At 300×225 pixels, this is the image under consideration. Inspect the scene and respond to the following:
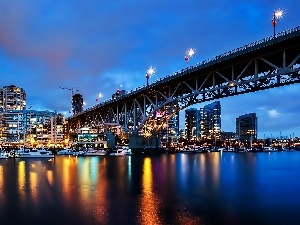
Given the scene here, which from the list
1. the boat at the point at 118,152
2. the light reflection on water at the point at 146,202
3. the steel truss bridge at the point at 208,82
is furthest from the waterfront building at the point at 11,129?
the light reflection on water at the point at 146,202

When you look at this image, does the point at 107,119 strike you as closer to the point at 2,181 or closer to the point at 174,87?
the point at 174,87

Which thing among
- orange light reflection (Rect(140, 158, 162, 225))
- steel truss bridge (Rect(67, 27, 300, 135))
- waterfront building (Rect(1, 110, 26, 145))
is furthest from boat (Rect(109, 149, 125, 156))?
waterfront building (Rect(1, 110, 26, 145))

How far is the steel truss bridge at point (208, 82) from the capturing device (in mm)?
50656

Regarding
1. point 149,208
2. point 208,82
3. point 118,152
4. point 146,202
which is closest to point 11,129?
point 118,152

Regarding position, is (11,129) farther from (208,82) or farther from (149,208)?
(149,208)

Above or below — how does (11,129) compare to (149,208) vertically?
above

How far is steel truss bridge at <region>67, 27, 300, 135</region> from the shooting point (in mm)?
50656

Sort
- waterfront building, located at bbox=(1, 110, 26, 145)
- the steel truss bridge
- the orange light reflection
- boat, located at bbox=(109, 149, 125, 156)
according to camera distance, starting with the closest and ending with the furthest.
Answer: the orange light reflection < the steel truss bridge < boat, located at bbox=(109, 149, 125, 156) < waterfront building, located at bbox=(1, 110, 26, 145)

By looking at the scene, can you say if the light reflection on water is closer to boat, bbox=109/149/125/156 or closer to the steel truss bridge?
the steel truss bridge

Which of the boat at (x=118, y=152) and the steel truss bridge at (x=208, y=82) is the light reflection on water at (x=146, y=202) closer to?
the steel truss bridge at (x=208, y=82)

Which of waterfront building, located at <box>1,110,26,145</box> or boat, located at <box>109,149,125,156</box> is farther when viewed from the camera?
waterfront building, located at <box>1,110,26,145</box>

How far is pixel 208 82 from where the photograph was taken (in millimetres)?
73812

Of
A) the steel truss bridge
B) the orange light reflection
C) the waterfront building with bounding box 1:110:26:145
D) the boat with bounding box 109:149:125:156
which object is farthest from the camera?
the waterfront building with bounding box 1:110:26:145

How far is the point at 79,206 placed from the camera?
23500mm
